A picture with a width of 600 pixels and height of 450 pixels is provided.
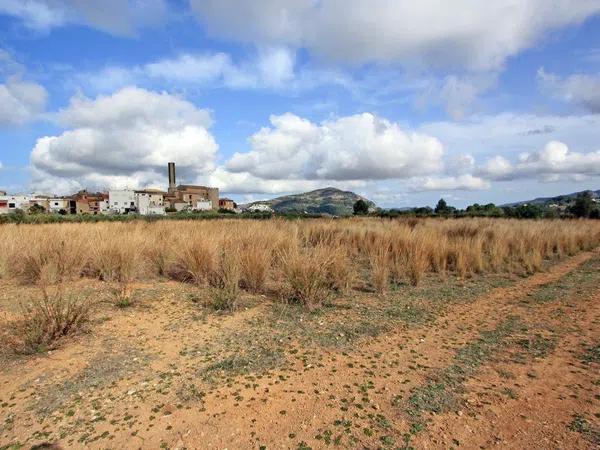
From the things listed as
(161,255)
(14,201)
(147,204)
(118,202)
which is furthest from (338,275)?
(14,201)

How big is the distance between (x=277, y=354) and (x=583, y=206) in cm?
3984

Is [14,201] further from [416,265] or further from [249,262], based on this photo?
[416,265]

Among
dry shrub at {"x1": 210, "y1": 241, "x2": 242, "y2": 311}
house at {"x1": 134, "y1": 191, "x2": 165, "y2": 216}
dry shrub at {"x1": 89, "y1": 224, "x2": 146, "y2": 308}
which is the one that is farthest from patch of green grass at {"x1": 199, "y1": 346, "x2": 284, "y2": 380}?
house at {"x1": 134, "y1": 191, "x2": 165, "y2": 216}

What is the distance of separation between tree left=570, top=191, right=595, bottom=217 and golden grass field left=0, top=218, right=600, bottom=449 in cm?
3260

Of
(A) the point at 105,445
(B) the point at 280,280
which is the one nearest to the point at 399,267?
(B) the point at 280,280

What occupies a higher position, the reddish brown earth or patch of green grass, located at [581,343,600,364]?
the reddish brown earth

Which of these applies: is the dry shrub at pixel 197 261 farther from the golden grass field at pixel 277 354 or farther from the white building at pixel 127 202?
the white building at pixel 127 202

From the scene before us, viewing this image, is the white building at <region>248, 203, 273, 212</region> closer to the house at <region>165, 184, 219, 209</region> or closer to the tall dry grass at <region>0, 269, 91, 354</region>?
the house at <region>165, 184, 219, 209</region>

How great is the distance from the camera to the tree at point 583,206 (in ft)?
104

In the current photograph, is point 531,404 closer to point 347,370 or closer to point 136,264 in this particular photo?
point 347,370

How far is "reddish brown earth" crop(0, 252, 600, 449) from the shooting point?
7.14 feet

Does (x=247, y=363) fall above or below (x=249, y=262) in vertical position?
below

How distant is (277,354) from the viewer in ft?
11.0

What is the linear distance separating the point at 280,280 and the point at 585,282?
243 inches
